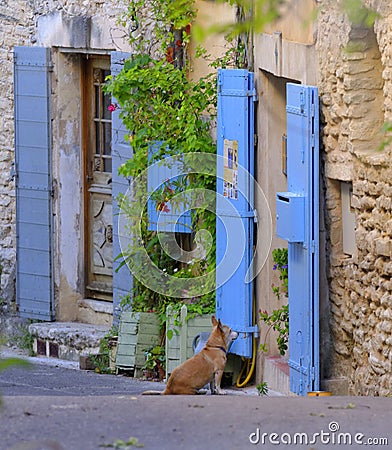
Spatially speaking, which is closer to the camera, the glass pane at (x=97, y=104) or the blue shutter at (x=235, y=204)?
the blue shutter at (x=235, y=204)

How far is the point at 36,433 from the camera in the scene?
4273mm

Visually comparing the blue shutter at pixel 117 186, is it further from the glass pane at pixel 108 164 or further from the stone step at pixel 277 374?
the stone step at pixel 277 374

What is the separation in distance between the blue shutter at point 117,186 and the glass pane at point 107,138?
20.8 inches

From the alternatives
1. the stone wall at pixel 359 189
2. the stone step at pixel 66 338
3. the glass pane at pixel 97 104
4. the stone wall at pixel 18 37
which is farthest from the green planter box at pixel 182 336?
the stone wall at pixel 18 37

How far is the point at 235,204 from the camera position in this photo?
8469 millimetres

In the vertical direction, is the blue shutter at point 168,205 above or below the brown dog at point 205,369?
above

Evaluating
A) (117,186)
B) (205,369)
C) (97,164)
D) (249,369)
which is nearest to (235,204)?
(249,369)

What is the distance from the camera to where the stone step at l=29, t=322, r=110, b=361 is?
9836mm

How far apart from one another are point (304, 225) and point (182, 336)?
6.39ft

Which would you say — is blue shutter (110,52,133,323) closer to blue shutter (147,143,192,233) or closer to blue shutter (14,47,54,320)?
blue shutter (147,143,192,233)

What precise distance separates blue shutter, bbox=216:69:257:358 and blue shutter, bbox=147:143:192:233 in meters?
0.55

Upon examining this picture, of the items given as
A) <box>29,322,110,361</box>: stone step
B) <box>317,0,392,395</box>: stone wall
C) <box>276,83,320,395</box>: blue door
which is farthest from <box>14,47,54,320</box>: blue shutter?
<box>317,0,392,395</box>: stone wall

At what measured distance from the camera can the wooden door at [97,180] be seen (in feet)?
33.4

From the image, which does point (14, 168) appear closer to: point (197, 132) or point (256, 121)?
point (197, 132)
